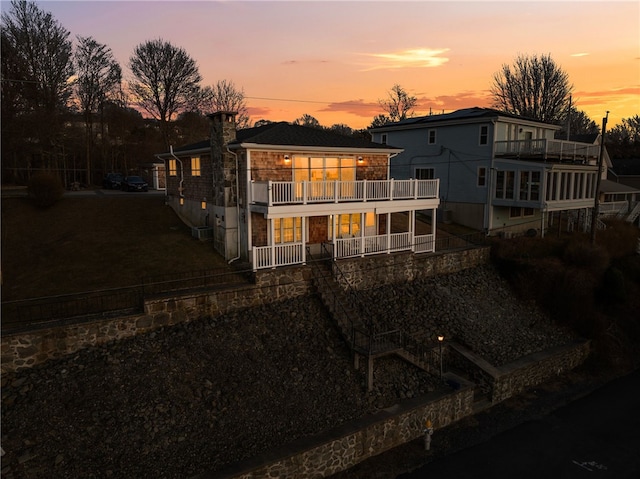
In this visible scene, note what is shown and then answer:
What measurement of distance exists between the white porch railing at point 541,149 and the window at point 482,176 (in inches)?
51.1

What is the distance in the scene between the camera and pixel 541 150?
85.3ft

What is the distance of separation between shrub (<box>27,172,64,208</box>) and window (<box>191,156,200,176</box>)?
310 inches

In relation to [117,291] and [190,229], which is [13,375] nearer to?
[117,291]

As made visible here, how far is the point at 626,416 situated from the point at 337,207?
45.2 ft

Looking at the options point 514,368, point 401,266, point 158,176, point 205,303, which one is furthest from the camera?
point 158,176

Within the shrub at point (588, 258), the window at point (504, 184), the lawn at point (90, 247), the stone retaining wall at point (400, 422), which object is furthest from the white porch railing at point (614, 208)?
the lawn at point (90, 247)

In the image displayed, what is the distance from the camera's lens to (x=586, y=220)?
31.2 meters

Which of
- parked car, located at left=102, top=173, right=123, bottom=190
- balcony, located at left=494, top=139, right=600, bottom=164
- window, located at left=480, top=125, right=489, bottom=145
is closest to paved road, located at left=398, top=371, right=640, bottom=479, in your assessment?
balcony, located at left=494, top=139, right=600, bottom=164

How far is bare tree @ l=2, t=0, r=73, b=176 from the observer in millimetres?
31109

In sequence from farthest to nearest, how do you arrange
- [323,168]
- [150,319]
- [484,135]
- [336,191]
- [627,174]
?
[627,174] < [484,135] < [323,168] < [336,191] < [150,319]

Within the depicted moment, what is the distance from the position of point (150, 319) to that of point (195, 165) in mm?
11333

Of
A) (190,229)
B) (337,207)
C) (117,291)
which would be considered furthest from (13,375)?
(337,207)

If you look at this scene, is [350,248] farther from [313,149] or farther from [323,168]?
[313,149]

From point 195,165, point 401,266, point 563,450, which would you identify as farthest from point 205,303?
point 563,450
